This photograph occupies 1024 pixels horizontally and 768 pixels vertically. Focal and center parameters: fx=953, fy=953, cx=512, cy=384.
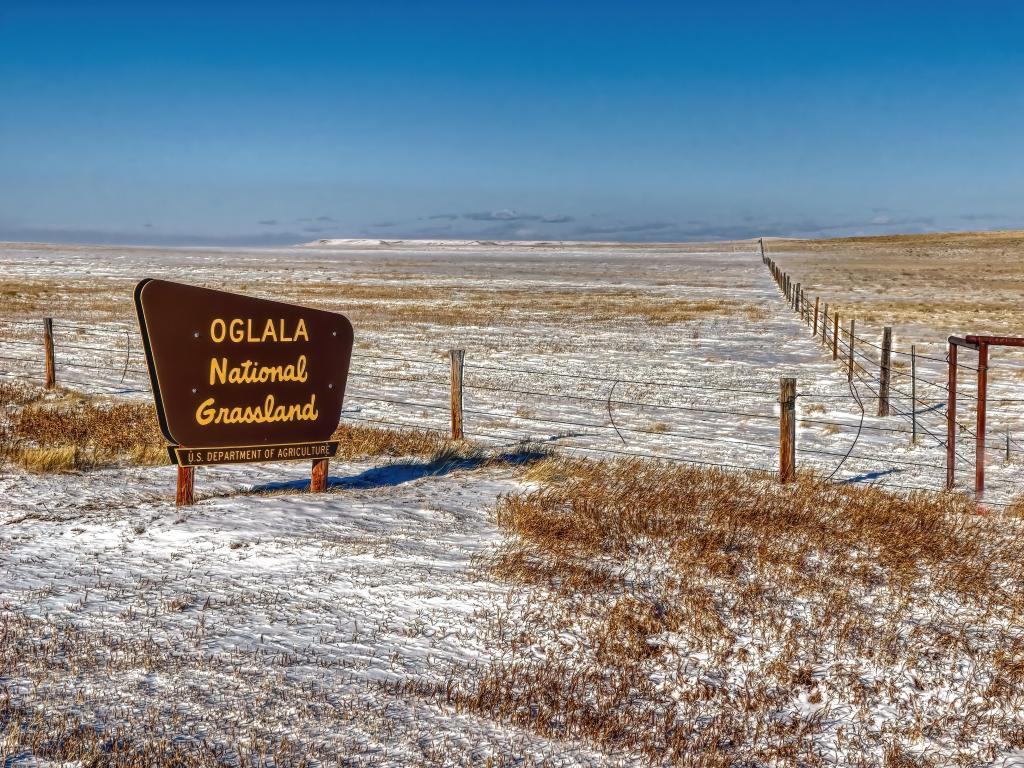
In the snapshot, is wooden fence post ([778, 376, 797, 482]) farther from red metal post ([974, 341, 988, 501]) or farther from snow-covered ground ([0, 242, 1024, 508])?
red metal post ([974, 341, 988, 501])

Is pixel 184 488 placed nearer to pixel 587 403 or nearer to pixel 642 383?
pixel 587 403

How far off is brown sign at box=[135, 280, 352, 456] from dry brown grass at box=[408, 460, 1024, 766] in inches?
82.4

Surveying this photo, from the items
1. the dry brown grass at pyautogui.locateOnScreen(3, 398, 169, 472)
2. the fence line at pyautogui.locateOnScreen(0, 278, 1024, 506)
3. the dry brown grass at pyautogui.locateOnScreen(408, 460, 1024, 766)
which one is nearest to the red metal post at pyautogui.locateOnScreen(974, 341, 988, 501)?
the fence line at pyautogui.locateOnScreen(0, 278, 1024, 506)

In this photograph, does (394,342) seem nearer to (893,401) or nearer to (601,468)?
(893,401)

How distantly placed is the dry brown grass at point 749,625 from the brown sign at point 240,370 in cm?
209

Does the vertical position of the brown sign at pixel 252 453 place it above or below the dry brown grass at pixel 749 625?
above

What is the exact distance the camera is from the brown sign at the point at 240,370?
7969 millimetres

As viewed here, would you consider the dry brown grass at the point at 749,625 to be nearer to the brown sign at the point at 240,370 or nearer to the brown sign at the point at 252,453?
the brown sign at the point at 252,453

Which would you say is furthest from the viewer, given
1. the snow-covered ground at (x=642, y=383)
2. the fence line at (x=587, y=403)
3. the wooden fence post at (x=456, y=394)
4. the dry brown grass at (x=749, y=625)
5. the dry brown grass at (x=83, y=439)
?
the snow-covered ground at (x=642, y=383)

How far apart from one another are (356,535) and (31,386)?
10.6 meters

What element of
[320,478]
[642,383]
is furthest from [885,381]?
[320,478]

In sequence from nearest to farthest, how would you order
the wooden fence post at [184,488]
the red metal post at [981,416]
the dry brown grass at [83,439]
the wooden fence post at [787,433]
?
1. the wooden fence post at [184,488]
2. the red metal post at [981,416]
3. the dry brown grass at [83,439]
4. the wooden fence post at [787,433]

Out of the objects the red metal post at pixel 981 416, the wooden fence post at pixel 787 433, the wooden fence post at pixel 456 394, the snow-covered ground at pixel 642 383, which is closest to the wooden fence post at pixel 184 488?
the wooden fence post at pixel 456 394

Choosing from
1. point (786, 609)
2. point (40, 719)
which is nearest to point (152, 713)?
point (40, 719)
